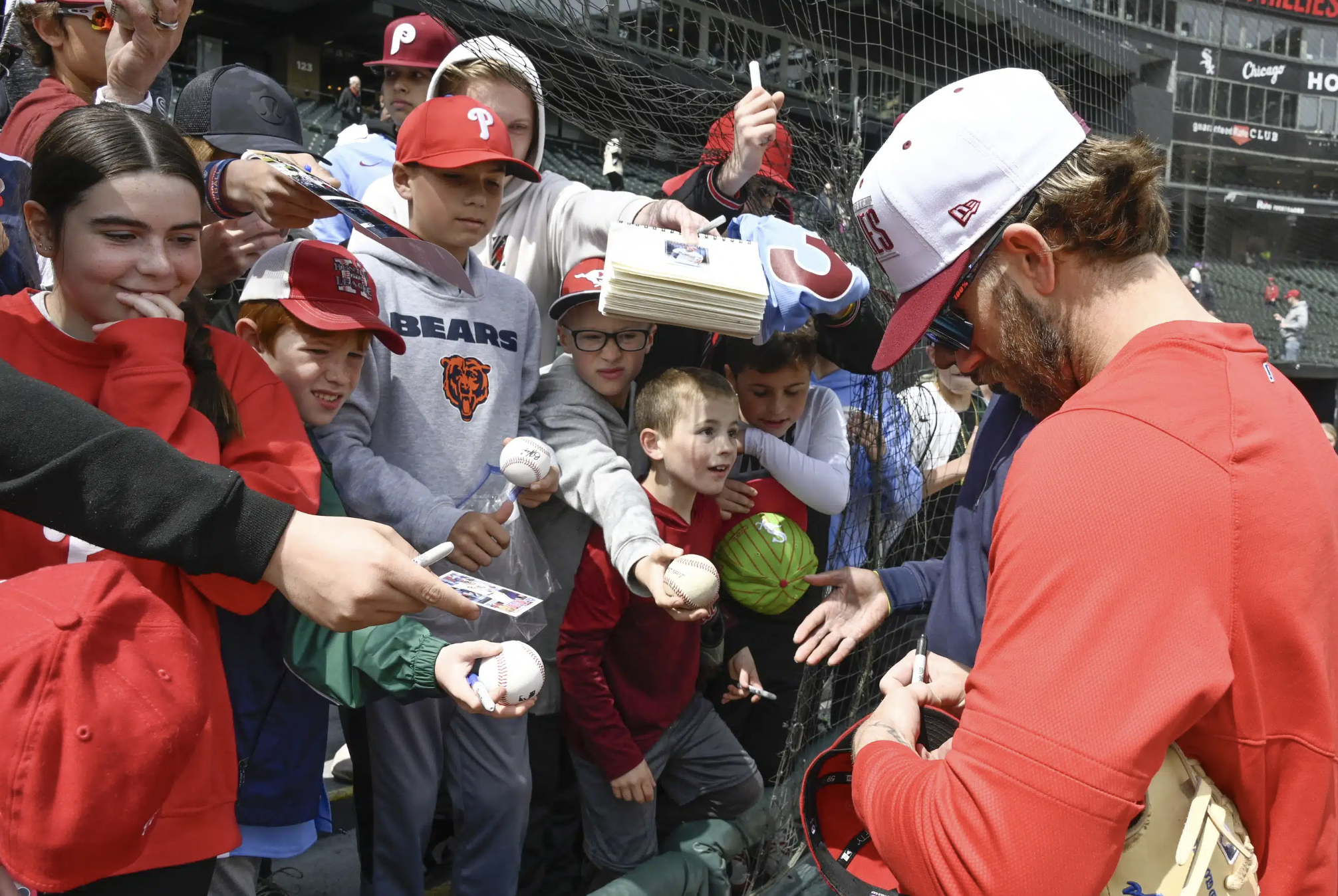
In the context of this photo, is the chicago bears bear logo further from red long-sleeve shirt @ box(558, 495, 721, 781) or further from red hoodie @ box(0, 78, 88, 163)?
red hoodie @ box(0, 78, 88, 163)

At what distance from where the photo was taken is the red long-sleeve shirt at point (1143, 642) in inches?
45.4

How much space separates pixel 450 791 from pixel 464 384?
3.34 ft

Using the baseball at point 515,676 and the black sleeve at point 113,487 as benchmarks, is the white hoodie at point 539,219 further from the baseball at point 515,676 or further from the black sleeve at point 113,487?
the black sleeve at point 113,487

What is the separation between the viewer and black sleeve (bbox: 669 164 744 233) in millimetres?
2941

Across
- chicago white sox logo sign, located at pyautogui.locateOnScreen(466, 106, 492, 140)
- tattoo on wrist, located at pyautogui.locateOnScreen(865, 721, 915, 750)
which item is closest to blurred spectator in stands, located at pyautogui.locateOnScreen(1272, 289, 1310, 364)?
chicago white sox logo sign, located at pyautogui.locateOnScreen(466, 106, 492, 140)

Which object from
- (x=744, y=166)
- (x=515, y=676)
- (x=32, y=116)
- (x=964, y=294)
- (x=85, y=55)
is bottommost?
(x=515, y=676)

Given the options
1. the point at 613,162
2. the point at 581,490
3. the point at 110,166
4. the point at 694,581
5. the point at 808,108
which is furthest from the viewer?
the point at 613,162

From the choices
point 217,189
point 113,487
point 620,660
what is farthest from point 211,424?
point 620,660

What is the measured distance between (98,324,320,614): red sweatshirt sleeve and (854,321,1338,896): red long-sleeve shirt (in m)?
1.08

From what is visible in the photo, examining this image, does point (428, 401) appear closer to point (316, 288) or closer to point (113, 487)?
point (316, 288)

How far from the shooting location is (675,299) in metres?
2.29

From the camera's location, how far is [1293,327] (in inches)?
714

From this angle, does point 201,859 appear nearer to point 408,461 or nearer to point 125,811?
point 125,811

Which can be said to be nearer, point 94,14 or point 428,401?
point 428,401
